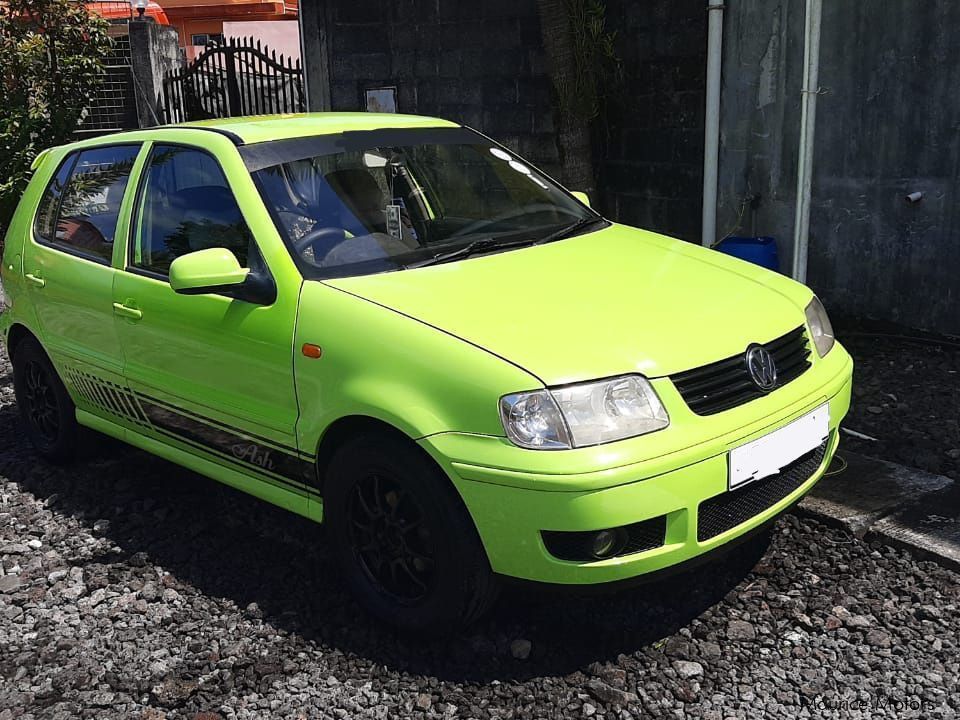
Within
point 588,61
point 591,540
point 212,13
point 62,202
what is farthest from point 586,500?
point 212,13

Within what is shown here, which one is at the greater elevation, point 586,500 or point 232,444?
point 586,500

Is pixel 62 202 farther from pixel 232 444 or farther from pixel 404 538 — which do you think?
pixel 404 538

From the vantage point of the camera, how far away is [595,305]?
11.1ft

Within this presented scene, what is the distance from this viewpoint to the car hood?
3105 millimetres

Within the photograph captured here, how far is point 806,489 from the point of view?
3.51 metres

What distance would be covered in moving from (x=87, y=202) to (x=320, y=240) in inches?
65.7

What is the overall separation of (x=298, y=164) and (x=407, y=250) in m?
0.57

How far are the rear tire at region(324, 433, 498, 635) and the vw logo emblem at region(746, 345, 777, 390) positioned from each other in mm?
1015

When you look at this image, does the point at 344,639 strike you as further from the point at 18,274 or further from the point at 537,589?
the point at 18,274

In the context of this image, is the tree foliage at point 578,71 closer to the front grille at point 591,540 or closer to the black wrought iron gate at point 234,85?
the black wrought iron gate at point 234,85

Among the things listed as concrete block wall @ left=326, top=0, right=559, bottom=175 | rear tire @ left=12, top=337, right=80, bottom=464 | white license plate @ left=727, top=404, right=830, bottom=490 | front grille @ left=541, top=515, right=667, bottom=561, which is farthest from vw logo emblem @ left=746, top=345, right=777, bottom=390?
concrete block wall @ left=326, top=0, right=559, bottom=175

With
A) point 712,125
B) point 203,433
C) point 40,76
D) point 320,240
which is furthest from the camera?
point 40,76

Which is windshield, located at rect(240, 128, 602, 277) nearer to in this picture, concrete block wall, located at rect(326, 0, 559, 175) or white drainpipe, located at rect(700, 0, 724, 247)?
white drainpipe, located at rect(700, 0, 724, 247)

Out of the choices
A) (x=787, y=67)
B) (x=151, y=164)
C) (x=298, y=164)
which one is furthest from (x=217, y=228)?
(x=787, y=67)
